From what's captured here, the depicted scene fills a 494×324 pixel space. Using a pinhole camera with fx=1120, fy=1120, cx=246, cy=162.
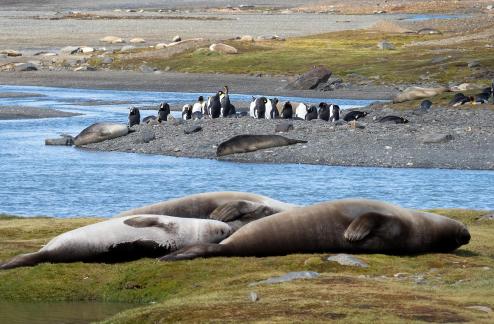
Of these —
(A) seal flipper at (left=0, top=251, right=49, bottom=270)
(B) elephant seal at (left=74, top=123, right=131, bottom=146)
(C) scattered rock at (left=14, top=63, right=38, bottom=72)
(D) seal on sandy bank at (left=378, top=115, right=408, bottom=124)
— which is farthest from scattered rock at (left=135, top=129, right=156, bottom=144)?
(C) scattered rock at (left=14, top=63, right=38, bottom=72)

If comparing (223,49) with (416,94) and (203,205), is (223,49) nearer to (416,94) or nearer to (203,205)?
(416,94)

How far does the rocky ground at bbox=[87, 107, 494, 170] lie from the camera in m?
37.2

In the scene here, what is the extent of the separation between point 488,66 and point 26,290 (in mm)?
56123

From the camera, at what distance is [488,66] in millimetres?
66438

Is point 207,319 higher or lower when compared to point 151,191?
higher

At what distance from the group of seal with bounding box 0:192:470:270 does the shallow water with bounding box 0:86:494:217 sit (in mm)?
13040

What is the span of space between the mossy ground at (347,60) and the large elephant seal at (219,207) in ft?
162

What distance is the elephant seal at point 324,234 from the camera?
558 inches

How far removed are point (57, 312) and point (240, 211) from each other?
3.26 metres

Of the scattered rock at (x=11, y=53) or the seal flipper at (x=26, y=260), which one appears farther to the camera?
the scattered rock at (x=11, y=53)

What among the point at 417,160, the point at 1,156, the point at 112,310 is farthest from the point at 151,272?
the point at 1,156

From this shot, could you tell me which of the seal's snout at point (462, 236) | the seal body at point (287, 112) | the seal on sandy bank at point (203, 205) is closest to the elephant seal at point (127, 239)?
the seal on sandy bank at point (203, 205)

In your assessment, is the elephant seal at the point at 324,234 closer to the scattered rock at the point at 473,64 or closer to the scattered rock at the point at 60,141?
the scattered rock at the point at 60,141

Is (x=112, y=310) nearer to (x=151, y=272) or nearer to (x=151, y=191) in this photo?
(x=151, y=272)
